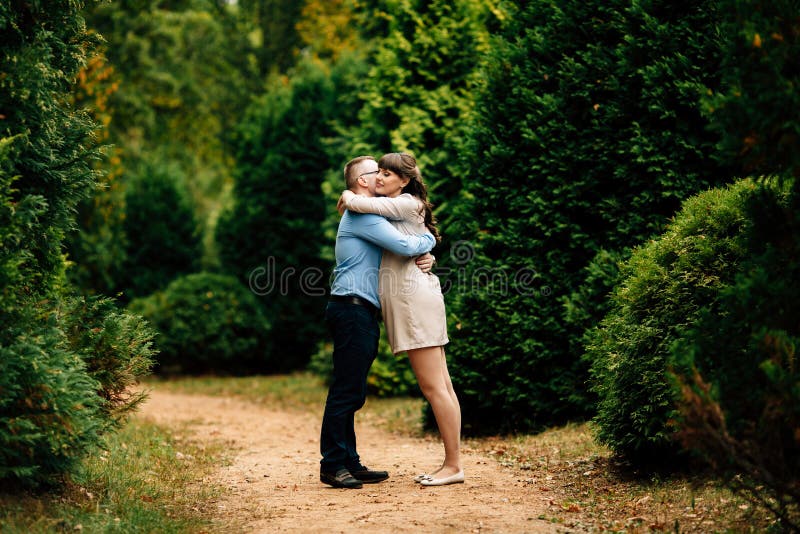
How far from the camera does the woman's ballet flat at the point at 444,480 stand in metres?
5.55

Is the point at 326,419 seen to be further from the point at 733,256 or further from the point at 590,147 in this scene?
the point at 590,147

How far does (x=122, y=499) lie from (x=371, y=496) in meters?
1.61

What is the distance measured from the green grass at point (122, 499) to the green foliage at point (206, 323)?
7659 millimetres

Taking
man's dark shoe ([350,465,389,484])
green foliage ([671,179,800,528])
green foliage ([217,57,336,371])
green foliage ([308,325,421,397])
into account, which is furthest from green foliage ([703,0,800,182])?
green foliage ([217,57,336,371])

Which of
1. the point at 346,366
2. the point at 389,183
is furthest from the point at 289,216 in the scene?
the point at 346,366

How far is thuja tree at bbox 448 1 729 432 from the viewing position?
684 centimetres

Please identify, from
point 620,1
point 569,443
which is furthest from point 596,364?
point 620,1

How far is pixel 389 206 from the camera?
18.2ft

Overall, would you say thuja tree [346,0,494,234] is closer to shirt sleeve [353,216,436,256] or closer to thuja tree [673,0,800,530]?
shirt sleeve [353,216,436,256]

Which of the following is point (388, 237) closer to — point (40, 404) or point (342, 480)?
point (342, 480)

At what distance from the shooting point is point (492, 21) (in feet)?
31.3

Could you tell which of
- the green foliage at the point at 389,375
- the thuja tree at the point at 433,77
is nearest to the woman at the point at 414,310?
the thuja tree at the point at 433,77

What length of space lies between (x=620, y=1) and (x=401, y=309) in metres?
3.74

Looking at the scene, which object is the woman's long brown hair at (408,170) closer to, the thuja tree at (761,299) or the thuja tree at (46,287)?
the thuja tree at (46,287)
